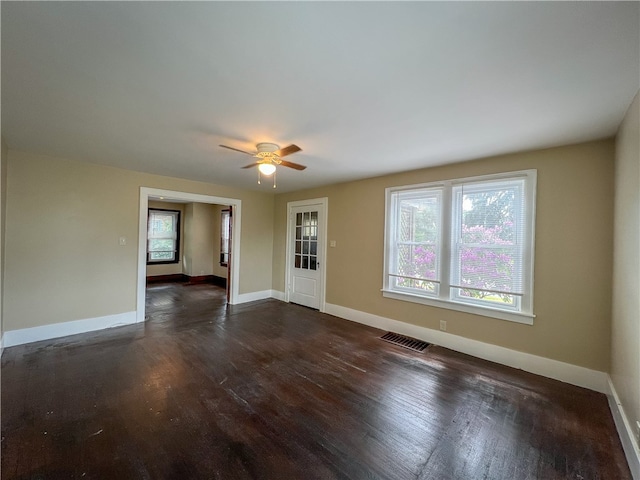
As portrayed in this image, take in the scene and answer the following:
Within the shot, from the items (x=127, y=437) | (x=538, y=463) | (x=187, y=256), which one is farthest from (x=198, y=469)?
(x=187, y=256)

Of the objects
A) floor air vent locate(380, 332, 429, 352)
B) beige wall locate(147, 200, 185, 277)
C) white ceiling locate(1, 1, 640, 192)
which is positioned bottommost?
floor air vent locate(380, 332, 429, 352)

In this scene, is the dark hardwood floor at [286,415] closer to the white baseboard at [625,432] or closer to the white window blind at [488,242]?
the white baseboard at [625,432]

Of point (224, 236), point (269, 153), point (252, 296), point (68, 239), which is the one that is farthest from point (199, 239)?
point (269, 153)

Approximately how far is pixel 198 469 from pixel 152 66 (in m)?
2.45

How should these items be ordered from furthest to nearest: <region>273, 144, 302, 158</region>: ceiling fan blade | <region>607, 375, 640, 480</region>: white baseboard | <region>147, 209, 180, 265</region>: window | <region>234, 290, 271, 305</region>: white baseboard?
<region>147, 209, 180, 265</region>: window → <region>234, 290, 271, 305</region>: white baseboard → <region>273, 144, 302, 158</region>: ceiling fan blade → <region>607, 375, 640, 480</region>: white baseboard

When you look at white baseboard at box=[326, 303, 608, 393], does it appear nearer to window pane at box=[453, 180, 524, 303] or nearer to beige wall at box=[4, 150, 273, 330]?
window pane at box=[453, 180, 524, 303]

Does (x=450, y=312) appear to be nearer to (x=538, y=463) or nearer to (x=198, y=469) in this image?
(x=538, y=463)

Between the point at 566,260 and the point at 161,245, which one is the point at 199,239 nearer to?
the point at 161,245

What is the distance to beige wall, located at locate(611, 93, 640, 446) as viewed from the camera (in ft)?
5.79

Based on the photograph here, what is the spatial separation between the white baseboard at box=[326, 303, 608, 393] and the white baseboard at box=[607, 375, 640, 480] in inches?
7.0

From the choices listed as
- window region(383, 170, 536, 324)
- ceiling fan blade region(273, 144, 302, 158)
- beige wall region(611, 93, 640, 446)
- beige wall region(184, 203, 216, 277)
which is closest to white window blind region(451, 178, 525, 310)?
window region(383, 170, 536, 324)

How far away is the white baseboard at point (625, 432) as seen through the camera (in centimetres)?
161

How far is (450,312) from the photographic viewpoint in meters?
3.49

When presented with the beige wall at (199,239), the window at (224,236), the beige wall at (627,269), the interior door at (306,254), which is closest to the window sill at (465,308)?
the beige wall at (627,269)
